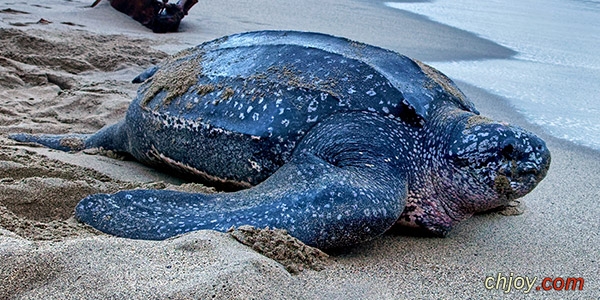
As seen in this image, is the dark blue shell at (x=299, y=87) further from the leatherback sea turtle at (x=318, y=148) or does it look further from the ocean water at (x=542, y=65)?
the ocean water at (x=542, y=65)

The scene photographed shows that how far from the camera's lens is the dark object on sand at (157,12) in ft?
18.7

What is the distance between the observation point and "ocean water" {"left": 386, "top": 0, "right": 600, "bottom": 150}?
4035 mm

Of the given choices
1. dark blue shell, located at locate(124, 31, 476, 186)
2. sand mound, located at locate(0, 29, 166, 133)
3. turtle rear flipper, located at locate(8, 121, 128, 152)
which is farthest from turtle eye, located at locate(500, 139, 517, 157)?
sand mound, located at locate(0, 29, 166, 133)

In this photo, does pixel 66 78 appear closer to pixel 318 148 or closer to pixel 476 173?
pixel 318 148

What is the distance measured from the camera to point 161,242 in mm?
1554

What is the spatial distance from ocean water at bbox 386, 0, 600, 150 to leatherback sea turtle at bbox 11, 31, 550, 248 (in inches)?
68.4

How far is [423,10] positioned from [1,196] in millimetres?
8795

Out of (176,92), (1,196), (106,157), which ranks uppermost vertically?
(176,92)

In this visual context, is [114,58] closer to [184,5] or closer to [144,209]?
[184,5]

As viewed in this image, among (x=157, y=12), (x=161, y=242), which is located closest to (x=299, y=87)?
(x=161, y=242)

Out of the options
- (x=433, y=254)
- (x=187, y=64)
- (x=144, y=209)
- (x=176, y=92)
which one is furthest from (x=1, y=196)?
(x=433, y=254)

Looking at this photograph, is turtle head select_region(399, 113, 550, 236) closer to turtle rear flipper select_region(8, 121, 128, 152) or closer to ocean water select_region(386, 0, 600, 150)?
turtle rear flipper select_region(8, 121, 128, 152)

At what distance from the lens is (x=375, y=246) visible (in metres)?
1.94

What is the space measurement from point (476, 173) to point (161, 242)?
1125 mm
